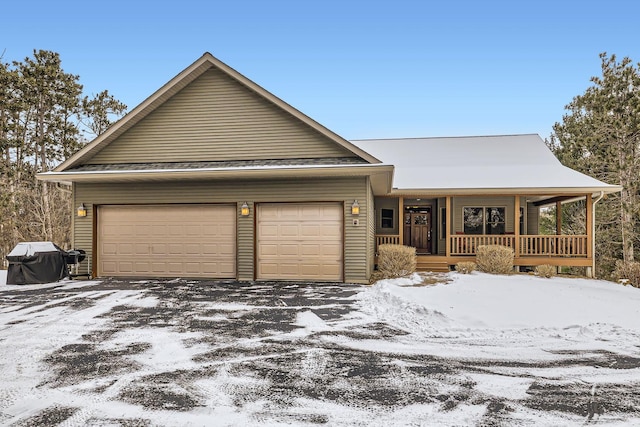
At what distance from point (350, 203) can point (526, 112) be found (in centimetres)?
3540

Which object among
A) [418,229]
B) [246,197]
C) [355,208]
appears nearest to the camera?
[355,208]

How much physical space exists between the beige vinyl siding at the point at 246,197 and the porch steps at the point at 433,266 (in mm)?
4123

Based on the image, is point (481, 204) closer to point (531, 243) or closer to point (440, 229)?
point (440, 229)

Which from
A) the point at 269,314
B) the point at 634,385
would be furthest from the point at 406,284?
the point at 634,385

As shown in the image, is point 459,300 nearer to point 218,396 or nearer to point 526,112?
point 218,396

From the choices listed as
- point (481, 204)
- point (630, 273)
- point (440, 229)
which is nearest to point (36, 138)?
point (440, 229)

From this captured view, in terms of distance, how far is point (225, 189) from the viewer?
10.9 m

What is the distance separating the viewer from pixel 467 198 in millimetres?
15586

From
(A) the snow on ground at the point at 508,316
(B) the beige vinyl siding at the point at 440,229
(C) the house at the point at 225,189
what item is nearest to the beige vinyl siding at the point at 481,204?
(B) the beige vinyl siding at the point at 440,229

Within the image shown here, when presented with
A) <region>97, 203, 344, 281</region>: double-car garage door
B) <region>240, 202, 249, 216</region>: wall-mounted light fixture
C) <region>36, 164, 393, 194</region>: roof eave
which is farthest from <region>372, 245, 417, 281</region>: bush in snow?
<region>240, 202, 249, 216</region>: wall-mounted light fixture

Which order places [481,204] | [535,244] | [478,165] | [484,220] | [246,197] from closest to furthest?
1. [246,197]
2. [535,244]
3. [478,165]
4. [481,204]
5. [484,220]

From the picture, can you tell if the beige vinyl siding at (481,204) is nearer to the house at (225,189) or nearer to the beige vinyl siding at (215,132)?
the house at (225,189)

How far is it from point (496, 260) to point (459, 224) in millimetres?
4322

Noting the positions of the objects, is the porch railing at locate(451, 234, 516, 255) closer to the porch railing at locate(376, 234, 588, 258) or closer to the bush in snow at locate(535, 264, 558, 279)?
the porch railing at locate(376, 234, 588, 258)
